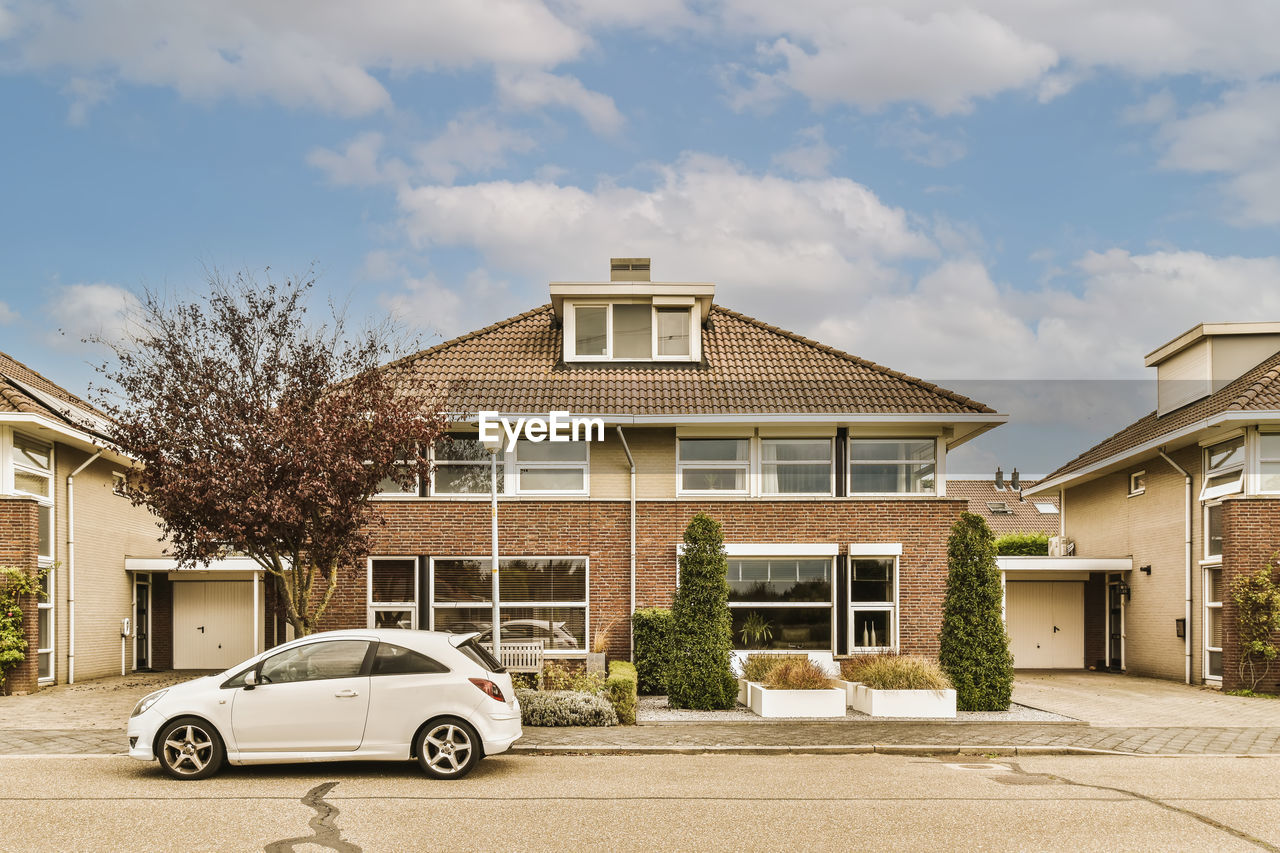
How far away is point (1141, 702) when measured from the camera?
19359 mm

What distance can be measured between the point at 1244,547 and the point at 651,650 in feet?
35.5

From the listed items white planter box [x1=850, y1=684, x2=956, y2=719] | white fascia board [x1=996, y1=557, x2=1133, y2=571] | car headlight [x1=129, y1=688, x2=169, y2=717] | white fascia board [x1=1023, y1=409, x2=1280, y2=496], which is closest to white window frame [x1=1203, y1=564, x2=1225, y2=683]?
white fascia board [x1=1023, y1=409, x2=1280, y2=496]

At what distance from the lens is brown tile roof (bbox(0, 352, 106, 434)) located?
64.9 ft

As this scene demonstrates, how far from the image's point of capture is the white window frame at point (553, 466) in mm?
21969

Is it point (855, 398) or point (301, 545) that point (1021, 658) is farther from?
point (301, 545)

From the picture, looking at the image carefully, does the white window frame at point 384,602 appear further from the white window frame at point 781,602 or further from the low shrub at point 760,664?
the low shrub at point 760,664

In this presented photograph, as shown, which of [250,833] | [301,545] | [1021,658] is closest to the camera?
[250,833]

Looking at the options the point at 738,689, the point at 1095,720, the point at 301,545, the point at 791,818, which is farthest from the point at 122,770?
the point at 1095,720

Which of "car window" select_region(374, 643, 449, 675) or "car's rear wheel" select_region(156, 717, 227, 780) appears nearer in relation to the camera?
"car's rear wheel" select_region(156, 717, 227, 780)

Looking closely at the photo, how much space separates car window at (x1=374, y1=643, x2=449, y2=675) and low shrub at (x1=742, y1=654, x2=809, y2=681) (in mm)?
7515

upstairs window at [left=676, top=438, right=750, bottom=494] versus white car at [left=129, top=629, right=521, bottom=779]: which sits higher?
upstairs window at [left=676, top=438, right=750, bottom=494]

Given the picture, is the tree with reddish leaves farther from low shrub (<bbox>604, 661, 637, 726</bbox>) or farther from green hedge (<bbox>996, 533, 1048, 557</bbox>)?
green hedge (<bbox>996, 533, 1048, 557</bbox>)

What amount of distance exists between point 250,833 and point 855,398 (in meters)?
15.9

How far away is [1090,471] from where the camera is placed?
28078 mm
